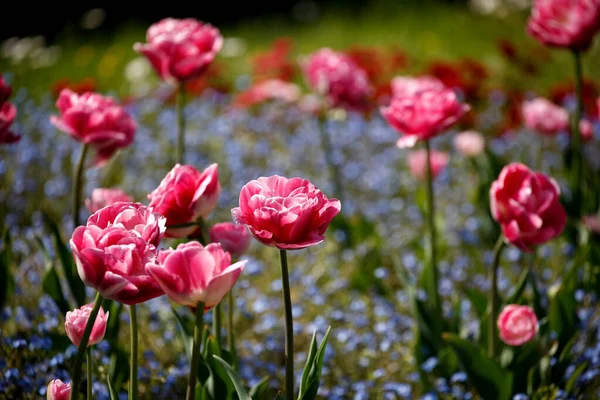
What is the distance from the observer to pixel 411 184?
359 cm

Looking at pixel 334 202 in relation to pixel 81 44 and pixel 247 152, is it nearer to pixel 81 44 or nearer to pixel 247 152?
pixel 247 152

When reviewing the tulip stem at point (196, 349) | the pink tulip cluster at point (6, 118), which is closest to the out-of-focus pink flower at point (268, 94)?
the pink tulip cluster at point (6, 118)

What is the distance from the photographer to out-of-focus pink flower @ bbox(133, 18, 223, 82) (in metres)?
1.82

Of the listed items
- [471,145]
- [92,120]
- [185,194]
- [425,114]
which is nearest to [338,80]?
[471,145]

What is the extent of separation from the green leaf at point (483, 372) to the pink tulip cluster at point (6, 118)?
111 cm

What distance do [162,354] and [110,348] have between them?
0.44 metres

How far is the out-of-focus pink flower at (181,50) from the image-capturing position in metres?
1.82

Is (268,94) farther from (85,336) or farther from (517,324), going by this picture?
(85,336)

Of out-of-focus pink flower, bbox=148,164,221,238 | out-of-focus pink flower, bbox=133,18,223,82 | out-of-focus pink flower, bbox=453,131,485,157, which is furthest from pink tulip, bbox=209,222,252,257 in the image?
out-of-focus pink flower, bbox=453,131,485,157

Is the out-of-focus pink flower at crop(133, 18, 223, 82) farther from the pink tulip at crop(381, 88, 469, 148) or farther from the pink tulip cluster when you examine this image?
the pink tulip at crop(381, 88, 469, 148)

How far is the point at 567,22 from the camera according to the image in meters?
2.14

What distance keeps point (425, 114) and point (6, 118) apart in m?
1.01

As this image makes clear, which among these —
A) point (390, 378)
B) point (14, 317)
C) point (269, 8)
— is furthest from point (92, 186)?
point (269, 8)

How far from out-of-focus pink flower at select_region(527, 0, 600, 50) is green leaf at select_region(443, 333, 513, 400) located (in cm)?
108
